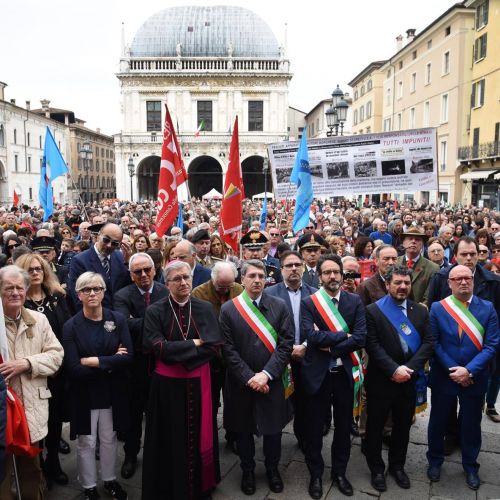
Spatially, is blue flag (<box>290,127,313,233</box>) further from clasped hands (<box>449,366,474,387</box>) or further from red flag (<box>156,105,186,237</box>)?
clasped hands (<box>449,366,474,387</box>)

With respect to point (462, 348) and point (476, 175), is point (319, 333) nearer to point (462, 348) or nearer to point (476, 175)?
point (462, 348)

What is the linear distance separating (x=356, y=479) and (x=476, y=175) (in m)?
25.4

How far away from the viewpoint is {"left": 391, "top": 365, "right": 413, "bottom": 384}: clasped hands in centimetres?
395

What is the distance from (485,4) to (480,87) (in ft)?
14.3

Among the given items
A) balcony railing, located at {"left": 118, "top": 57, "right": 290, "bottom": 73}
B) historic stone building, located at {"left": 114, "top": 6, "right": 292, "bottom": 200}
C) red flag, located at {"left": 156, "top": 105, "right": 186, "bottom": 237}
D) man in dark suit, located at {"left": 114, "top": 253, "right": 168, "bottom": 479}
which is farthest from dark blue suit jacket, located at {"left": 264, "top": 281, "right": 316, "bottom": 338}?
balcony railing, located at {"left": 118, "top": 57, "right": 290, "bottom": 73}

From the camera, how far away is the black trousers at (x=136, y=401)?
438 cm

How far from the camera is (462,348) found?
407 centimetres

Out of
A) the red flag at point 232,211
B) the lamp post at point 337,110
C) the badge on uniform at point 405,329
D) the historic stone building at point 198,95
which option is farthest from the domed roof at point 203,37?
the badge on uniform at point 405,329

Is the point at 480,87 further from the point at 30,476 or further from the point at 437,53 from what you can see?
the point at 30,476

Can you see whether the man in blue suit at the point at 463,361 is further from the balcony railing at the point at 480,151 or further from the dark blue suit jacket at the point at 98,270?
the balcony railing at the point at 480,151

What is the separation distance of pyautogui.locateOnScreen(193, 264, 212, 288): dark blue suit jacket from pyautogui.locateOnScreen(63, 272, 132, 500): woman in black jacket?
151 centimetres

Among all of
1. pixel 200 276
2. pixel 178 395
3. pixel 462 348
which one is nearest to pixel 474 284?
pixel 462 348

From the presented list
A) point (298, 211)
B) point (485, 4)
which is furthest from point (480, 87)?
point (298, 211)

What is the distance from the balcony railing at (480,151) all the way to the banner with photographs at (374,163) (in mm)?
17711
